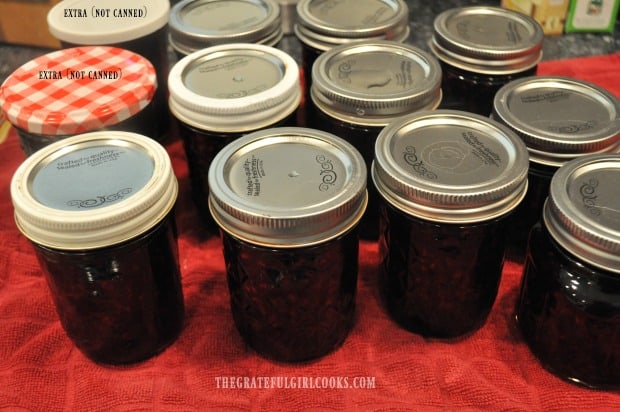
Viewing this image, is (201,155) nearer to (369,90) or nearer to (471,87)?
(369,90)

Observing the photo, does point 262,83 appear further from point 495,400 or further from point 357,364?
point 495,400

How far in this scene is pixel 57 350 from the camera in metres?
0.79

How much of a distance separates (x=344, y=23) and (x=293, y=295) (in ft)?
1.76

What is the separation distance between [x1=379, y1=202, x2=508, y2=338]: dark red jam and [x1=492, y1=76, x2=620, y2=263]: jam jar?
0.13 meters

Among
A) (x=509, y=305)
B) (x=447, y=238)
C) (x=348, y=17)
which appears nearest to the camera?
(x=447, y=238)

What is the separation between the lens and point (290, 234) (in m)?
0.65

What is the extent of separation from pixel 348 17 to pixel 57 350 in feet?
2.22

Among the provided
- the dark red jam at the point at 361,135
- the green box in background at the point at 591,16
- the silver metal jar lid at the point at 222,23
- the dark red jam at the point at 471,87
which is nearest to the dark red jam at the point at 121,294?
the dark red jam at the point at 361,135

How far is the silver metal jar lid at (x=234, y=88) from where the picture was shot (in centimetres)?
83

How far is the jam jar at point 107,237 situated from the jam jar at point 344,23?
35 centimetres

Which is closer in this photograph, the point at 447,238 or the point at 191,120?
the point at 447,238

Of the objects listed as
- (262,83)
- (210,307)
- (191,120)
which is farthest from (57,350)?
(262,83)

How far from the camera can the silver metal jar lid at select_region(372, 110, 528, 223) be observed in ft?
2.23

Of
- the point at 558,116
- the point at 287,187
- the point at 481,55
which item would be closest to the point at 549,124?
the point at 558,116
